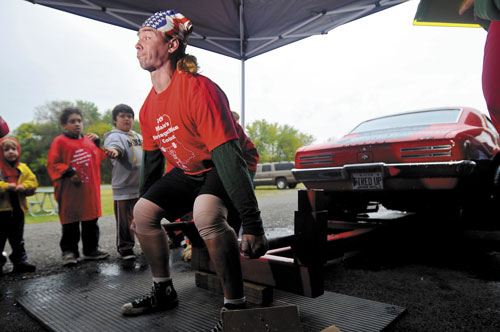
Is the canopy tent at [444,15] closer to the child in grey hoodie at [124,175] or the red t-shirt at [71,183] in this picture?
the child in grey hoodie at [124,175]

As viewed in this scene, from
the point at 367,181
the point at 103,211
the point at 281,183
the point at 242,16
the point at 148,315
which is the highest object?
the point at 242,16

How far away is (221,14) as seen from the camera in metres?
4.45

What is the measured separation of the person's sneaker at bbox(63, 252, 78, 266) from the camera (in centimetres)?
346

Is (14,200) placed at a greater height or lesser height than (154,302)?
greater

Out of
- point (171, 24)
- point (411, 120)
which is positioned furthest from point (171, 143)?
point (411, 120)

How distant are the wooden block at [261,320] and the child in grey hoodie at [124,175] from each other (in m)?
2.57

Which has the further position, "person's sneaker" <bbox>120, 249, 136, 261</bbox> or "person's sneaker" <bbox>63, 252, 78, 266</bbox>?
"person's sneaker" <bbox>120, 249, 136, 261</bbox>

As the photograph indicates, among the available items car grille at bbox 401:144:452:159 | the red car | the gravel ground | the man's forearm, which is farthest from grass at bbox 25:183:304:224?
the man's forearm

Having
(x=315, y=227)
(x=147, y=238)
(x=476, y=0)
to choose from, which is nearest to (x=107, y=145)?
(x=147, y=238)

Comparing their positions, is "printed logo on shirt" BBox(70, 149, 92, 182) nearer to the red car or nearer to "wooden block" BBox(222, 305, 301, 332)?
the red car

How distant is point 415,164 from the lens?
3232mm

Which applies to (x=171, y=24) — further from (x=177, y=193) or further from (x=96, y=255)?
(x=96, y=255)

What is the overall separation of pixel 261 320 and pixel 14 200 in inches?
133

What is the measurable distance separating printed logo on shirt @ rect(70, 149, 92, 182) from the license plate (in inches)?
125
